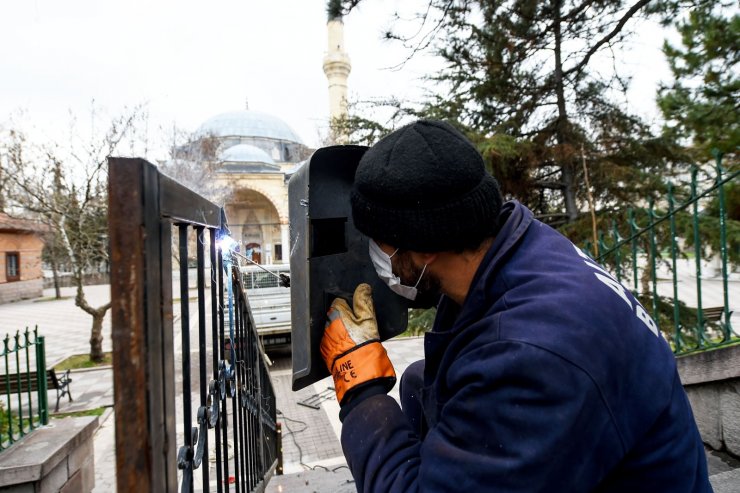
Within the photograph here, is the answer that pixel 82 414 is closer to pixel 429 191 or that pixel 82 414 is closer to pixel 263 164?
pixel 429 191

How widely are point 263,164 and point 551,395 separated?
3544 cm

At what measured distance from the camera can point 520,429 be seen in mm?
833

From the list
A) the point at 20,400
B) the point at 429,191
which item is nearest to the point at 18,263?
the point at 20,400

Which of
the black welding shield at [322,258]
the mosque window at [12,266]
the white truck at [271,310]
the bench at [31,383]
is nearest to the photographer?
the black welding shield at [322,258]

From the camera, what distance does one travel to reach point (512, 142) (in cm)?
573

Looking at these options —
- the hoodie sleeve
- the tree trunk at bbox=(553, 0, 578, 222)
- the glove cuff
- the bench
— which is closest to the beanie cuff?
the hoodie sleeve

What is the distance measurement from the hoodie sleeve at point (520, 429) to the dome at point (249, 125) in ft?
144

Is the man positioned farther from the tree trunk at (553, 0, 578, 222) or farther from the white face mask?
the tree trunk at (553, 0, 578, 222)

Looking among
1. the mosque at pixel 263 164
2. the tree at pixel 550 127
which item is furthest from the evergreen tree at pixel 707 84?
the mosque at pixel 263 164

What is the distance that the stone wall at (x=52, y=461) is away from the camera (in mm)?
3107

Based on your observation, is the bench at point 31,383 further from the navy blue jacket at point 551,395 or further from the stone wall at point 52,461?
the navy blue jacket at point 551,395

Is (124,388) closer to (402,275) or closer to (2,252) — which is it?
(402,275)

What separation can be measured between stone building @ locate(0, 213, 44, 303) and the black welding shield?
24821mm

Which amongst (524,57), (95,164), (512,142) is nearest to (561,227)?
(512,142)
